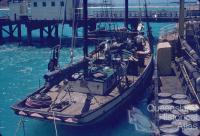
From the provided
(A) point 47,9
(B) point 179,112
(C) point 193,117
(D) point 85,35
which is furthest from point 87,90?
(A) point 47,9

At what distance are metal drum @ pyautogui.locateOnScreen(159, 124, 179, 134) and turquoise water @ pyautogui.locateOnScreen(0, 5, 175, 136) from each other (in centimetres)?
309

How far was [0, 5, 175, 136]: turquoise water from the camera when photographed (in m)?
27.5

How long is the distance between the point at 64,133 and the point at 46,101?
8.80ft

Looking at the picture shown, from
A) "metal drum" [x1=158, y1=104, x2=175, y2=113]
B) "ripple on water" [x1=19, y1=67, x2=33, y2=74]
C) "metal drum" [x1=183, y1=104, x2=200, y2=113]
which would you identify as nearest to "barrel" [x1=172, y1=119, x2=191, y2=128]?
"metal drum" [x1=183, y1=104, x2=200, y2=113]

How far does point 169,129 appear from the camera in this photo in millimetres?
23547

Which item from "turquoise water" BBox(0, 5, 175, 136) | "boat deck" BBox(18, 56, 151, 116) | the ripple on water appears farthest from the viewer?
the ripple on water

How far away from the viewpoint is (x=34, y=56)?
56.8m

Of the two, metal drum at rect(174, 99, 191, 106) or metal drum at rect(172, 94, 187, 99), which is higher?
metal drum at rect(172, 94, 187, 99)

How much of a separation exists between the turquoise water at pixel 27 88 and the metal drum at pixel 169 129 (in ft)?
10.1

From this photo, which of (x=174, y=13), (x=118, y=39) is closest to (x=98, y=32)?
(x=118, y=39)

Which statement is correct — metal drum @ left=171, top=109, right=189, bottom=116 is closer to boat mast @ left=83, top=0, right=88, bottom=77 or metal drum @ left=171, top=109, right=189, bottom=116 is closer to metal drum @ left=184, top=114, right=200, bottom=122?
metal drum @ left=184, top=114, right=200, bottom=122

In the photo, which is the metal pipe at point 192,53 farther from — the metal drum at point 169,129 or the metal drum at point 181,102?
the metal drum at point 169,129

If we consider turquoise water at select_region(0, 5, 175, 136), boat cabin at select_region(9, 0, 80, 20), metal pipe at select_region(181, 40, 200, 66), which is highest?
boat cabin at select_region(9, 0, 80, 20)

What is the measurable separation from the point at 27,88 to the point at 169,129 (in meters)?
20.7
